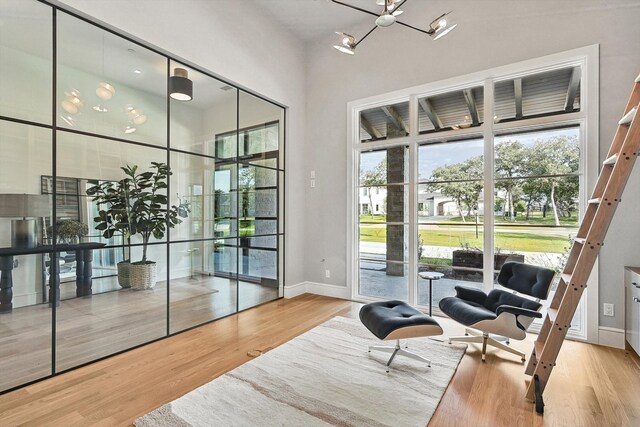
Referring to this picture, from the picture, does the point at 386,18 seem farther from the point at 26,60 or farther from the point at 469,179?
the point at 26,60

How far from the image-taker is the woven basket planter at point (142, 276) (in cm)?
295

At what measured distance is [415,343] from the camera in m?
3.00

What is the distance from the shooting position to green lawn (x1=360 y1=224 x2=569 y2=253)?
132 inches

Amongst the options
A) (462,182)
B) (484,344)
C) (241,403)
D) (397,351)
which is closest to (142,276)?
(241,403)

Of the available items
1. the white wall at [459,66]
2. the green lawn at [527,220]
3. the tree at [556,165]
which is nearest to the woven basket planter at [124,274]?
the white wall at [459,66]

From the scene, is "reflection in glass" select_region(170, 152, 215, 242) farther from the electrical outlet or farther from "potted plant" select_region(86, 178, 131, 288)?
the electrical outlet

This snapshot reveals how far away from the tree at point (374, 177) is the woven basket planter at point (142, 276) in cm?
288

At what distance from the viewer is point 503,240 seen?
3.62m

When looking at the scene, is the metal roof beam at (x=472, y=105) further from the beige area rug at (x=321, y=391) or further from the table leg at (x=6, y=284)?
the table leg at (x=6, y=284)

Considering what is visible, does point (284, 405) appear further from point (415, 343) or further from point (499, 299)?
point (499, 299)

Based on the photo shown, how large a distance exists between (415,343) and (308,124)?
3561 mm

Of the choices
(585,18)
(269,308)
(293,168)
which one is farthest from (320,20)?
(269,308)

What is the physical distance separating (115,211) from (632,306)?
4.66 meters

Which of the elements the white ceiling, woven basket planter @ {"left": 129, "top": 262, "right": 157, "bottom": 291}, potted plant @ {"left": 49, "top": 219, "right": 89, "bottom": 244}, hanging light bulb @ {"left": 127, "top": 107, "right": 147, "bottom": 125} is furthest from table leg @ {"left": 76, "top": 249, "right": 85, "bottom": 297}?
the white ceiling
